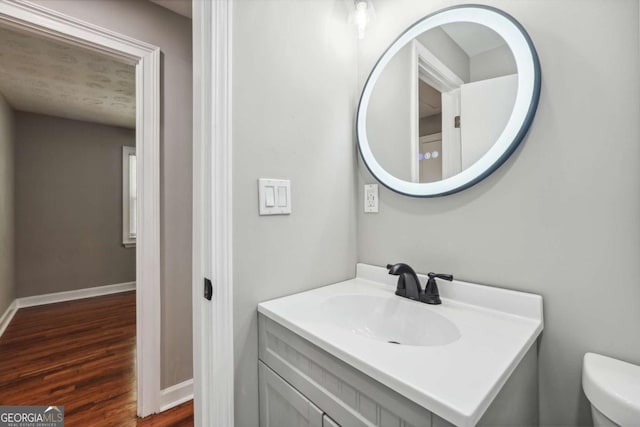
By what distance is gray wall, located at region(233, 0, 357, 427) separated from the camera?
88cm

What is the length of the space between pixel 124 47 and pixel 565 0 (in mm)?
1890

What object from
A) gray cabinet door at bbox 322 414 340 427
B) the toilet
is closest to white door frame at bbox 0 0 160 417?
gray cabinet door at bbox 322 414 340 427

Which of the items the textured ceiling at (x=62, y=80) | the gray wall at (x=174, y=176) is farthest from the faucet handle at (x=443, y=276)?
the textured ceiling at (x=62, y=80)

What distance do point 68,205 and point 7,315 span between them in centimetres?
134

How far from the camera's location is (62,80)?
2.43m

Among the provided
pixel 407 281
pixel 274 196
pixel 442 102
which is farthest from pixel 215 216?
pixel 442 102

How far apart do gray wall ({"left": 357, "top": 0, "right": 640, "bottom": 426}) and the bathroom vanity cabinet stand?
0.49 feet

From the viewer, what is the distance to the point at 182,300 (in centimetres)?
164

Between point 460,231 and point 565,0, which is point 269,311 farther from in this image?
point 565,0

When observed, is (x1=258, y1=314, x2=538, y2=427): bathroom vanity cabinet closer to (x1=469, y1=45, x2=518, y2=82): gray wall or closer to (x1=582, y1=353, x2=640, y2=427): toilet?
(x1=582, y1=353, x2=640, y2=427): toilet

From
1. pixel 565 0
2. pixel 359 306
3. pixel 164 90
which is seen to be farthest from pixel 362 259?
→ pixel 164 90

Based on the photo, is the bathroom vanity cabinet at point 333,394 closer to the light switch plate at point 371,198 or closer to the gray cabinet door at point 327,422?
the gray cabinet door at point 327,422

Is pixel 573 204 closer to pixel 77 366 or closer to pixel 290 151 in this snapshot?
pixel 290 151

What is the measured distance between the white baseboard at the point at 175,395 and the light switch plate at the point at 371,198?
1553 mm
